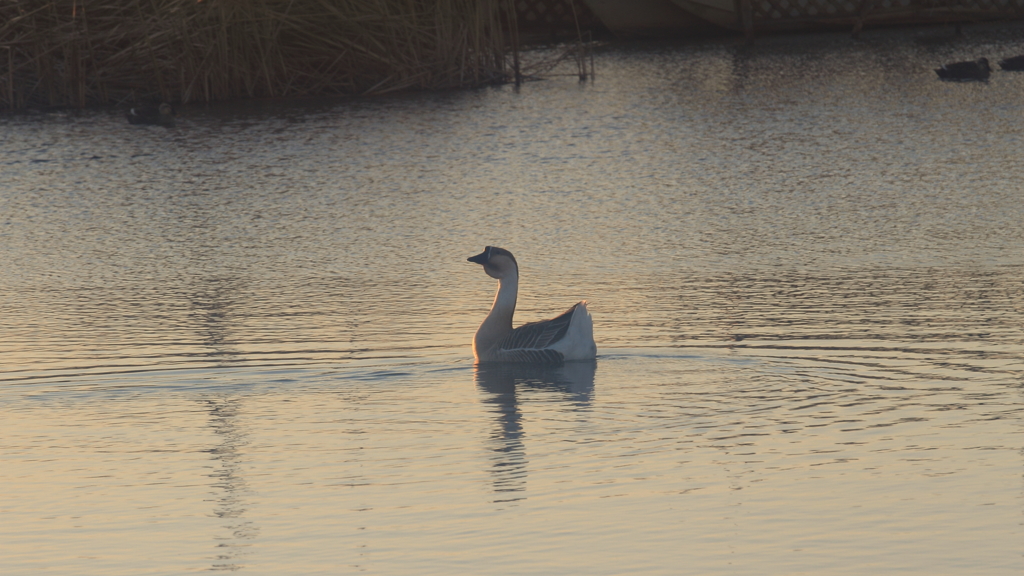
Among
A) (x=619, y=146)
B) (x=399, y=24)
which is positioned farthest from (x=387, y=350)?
(x=399, y=24)

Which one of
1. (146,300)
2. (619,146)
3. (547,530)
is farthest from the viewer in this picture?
(619,146)

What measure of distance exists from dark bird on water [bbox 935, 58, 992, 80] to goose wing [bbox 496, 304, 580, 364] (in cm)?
1391

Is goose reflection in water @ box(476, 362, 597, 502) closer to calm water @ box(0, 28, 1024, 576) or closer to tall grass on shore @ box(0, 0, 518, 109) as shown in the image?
calm water @ box(0, 28, 1024, 576)

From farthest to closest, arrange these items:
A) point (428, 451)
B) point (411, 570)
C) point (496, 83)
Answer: point (496, 83), point (428, 451), point (411, 570)

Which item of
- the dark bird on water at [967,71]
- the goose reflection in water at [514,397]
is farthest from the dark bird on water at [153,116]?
the goose reflection in water at [514,397]

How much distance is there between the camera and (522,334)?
716 cm

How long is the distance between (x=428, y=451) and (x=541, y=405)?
94cm

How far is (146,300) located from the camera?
8.73 m

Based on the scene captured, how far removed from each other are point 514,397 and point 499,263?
1.13 m

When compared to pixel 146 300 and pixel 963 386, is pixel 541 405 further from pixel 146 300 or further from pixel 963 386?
pixel 146 300

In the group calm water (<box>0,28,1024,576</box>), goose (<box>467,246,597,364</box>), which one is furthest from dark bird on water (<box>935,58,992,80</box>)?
goose (<box>467,246,597,364</box>)

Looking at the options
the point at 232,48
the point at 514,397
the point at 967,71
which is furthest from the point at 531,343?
the point at 232,48

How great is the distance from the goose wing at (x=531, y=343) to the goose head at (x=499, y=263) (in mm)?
428

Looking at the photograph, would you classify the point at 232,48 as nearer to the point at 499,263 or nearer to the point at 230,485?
the point at 499,263
